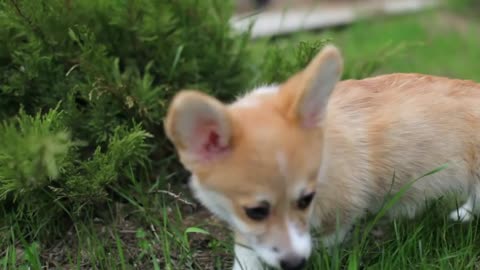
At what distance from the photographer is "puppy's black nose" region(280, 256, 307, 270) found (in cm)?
220

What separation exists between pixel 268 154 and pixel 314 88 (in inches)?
10.3

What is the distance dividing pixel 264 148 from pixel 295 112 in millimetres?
165

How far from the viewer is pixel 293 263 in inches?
86.7

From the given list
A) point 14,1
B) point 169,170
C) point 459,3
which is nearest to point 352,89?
point 169,170

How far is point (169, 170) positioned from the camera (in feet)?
10.9

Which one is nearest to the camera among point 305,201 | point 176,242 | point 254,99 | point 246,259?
point 305,201

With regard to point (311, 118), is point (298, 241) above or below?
below

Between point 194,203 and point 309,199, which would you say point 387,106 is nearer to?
point 309,199

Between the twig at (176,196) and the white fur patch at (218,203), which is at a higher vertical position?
the white fur patch at (218,203)

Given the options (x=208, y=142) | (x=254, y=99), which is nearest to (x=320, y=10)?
(x=254, y=99)

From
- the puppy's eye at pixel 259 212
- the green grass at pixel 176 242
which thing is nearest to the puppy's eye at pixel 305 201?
the puppy's eye at pixel 259 212

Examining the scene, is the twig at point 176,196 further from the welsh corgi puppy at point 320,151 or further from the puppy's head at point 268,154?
the puppy's head at point 268,154

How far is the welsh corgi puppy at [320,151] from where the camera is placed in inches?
85.1

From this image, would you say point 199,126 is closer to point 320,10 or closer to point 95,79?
point 95,79
